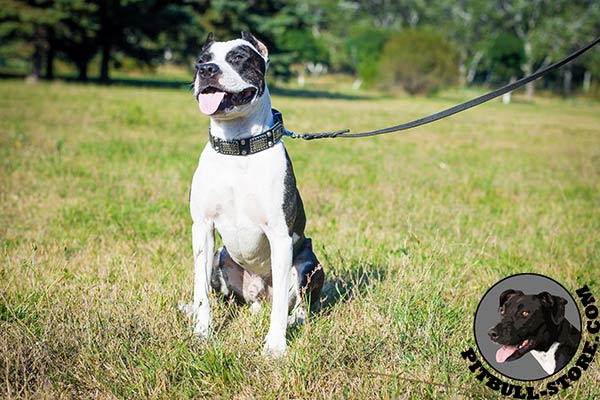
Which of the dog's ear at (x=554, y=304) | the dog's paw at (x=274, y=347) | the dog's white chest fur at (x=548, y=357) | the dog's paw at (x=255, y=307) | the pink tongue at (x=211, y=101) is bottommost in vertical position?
the dog's paw at (x=255, y=307)

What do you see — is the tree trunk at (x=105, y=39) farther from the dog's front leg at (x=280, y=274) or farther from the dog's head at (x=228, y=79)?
the dog's front leg at (x=280, y=274)

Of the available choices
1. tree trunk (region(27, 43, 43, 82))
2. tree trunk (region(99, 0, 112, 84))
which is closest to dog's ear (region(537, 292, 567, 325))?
tree trunk (region(27, 43, 43, 82))

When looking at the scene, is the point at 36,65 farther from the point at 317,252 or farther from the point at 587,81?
the point at 587,81

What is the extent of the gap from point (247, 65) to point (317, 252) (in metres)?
2.23

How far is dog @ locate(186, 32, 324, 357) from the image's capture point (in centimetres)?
277

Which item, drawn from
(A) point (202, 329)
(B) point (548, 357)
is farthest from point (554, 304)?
(A) point (202, 329)

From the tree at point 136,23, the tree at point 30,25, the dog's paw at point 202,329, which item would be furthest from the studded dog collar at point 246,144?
the tree at point 136,23

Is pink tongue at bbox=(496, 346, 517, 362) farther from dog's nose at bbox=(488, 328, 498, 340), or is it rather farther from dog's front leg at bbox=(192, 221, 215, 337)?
dog's front leg at bbox=(192, 221, 215, 337)

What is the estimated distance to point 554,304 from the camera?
7.91 ft

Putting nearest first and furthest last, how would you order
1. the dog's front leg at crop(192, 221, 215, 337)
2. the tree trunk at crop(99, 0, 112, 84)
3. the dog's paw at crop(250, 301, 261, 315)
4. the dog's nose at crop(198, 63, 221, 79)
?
the dog's nose at crop(198, 63, 221, 79) → the dog's front leg at crop(192, 221, 215, 337) → the dog's paw at crop(250, 301, 261, 315) → the tree trunk at crop(99, 0, 112, 84)

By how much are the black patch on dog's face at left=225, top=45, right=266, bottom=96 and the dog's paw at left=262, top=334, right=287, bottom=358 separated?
1.27 metres

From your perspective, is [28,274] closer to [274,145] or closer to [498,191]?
[274,145]

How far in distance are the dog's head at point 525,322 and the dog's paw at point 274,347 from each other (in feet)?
3.30

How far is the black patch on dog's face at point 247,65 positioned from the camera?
2803 mm
